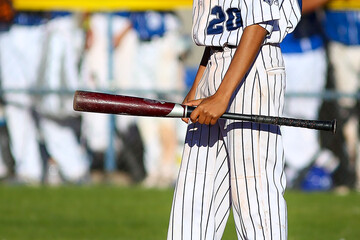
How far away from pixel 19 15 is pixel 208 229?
30.8 feet

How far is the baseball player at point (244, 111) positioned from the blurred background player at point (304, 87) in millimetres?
7807

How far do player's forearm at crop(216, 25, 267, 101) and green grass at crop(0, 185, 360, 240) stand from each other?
3.85m

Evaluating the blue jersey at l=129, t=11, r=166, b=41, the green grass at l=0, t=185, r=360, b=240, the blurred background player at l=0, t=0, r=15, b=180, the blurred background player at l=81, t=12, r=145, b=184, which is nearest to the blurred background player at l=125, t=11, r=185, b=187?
the blue jersey at l=129, t=11, r=166, b=41

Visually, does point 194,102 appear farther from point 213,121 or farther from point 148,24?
point 148,24

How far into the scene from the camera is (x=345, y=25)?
12289 millimetres

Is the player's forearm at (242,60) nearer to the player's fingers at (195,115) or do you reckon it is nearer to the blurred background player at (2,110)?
the player's fingers at (195,115)

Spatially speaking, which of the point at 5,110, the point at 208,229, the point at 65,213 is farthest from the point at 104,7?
the point at 208,229

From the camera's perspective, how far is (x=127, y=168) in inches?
506

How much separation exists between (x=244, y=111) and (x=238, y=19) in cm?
52

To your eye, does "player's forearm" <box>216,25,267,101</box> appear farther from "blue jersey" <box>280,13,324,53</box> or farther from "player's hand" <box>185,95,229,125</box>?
"blue jersey" <box>280,13,324,53</box>

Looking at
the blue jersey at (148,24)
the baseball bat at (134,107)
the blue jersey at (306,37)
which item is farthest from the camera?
the blue jersey at (148,24)

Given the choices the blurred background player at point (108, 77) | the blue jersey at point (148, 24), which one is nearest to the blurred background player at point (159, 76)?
the blue jersey at point (148, 24)

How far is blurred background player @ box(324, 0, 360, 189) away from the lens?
40.0 feet

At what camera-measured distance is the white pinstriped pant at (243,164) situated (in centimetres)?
432
